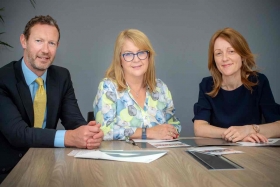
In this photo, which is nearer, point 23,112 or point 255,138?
point 255,138

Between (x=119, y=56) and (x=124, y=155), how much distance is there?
110cm

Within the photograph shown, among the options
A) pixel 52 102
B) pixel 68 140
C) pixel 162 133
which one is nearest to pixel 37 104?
pixel 52 102

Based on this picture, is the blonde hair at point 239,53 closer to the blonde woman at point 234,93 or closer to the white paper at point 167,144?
the blonde woman at point 234,93

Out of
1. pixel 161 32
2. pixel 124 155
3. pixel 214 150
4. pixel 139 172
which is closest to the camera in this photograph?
pixel 139 172

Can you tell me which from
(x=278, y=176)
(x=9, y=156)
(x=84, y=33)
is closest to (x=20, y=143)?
(x=9, y=156)

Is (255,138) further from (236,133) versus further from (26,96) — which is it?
(26,96)

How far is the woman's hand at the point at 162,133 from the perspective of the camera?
200 centimetres

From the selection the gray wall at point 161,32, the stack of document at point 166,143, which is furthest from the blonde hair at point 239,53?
the gray wall at point 161,32

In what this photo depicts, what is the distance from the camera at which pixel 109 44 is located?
3643mm

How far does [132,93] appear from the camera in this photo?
7.80ft

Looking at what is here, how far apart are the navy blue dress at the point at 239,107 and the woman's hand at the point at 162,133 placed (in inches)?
14.5

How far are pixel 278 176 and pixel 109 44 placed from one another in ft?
8.99

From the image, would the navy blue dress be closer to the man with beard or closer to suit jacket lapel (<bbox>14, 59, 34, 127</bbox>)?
the man with beard

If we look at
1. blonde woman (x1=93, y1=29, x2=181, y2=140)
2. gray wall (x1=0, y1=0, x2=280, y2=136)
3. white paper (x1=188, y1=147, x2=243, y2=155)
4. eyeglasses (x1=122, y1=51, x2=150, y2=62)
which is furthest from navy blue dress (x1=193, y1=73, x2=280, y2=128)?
gray wall (x1=0, y1=0, x2=280, y2=136)
